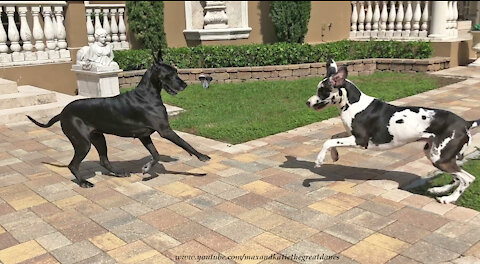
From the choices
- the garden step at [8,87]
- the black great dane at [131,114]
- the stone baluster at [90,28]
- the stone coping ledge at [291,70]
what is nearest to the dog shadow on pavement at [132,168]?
the black great dane at [131,114]

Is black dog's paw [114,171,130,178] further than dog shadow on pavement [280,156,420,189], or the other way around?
black dog's paw [114,171,130,178]

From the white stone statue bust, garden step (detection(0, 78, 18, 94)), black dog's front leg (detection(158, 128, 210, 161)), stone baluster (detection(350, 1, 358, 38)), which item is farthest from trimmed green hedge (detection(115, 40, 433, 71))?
black dog's front leg (detection(158, 128, 210, 161))

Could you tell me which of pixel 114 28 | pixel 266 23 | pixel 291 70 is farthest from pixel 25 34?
pixel 266 23

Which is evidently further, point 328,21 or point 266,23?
point 328,21

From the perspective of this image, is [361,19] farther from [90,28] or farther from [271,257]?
[271,257]

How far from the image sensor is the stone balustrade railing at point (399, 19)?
13.7 metres

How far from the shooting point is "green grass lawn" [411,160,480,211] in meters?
4.66

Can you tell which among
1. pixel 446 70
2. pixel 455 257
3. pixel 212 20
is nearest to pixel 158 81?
pixel 455 257

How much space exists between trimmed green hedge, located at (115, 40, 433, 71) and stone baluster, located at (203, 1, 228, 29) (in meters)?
1.68

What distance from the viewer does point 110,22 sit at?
12.9 m

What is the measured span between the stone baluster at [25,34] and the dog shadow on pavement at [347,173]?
740 centimetres

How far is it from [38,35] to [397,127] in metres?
8.90

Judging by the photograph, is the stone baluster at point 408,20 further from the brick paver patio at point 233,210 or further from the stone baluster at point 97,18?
the stone baluster at point 97,18

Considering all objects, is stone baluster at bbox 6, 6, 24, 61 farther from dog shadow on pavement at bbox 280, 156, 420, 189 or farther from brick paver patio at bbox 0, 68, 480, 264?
dog shadow on pavement at bbox 280, 156, 420, 189
